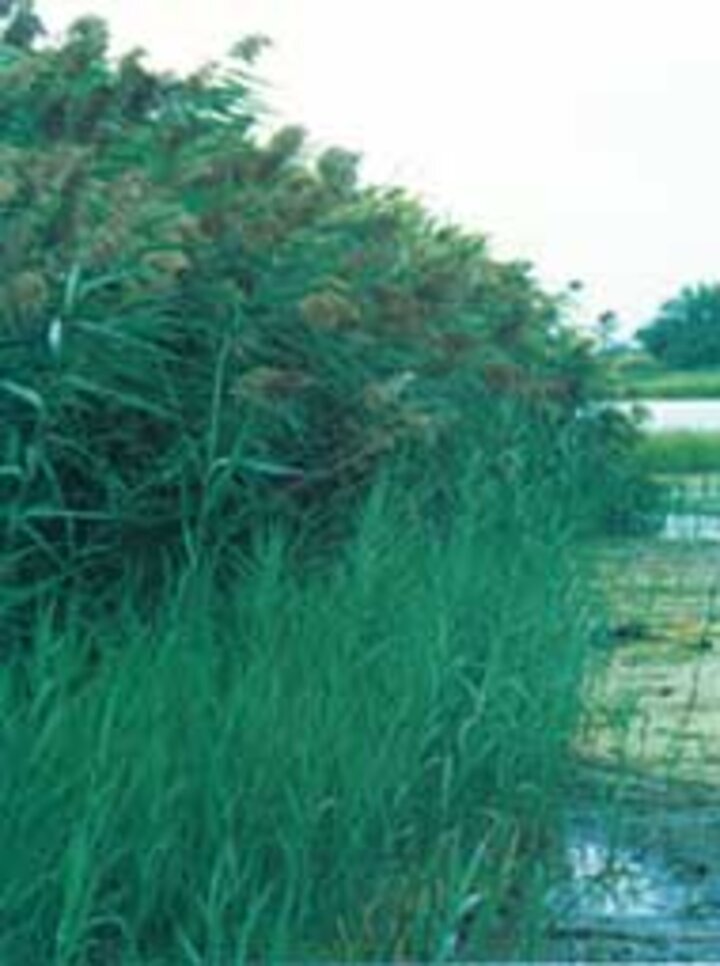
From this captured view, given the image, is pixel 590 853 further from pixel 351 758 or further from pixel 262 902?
pixel 262 902

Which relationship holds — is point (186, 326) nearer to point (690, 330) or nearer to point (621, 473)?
point (621, 473)

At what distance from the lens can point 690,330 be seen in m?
28.2

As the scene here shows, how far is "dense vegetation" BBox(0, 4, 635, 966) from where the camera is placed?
3.86 meters

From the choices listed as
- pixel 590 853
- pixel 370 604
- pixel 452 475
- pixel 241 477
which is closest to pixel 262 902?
pixel 590 853

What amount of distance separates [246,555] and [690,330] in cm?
2273

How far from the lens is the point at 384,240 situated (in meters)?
6.78

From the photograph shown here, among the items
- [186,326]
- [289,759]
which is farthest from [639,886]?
[186,326]

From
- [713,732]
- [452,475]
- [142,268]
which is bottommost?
[713,732]

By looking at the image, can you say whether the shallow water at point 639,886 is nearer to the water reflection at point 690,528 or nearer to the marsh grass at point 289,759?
the marsh grass at point 289,759

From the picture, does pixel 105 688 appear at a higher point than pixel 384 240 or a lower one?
lower

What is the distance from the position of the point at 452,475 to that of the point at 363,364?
0.59 meters

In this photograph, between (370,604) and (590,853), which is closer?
(590,853)

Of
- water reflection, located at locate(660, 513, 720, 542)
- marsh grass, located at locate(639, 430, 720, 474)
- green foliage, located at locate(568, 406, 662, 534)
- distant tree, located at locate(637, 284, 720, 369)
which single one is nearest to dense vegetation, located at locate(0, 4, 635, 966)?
green foliage, located at locate(568, 406, 662, 534)

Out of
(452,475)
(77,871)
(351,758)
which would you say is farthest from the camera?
(452,475)
